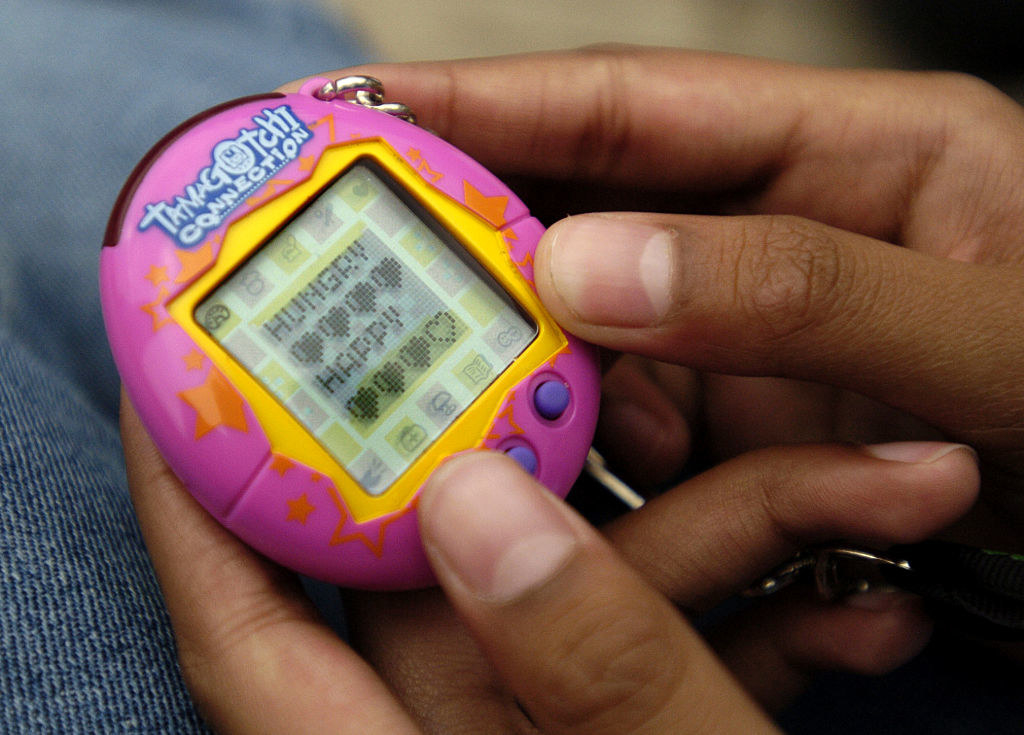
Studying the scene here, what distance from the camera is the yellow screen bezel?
0.61 metres

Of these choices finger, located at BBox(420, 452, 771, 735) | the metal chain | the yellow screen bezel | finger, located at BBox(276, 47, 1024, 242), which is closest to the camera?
finger, located at BBox(420, 452, 771, 735)

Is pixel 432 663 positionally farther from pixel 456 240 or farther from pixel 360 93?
pixel 360 93

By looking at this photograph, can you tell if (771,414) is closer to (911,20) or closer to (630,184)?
(630,184)

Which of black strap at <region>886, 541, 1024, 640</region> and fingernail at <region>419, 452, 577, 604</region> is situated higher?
fingernail at <region>419, 452, 577, 604</region>

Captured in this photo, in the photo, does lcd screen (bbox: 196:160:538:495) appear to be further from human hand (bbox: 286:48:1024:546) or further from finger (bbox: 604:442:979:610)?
finger (bbox: 604:442:979:610)

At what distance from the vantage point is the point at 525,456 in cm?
65

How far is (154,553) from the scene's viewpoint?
665mm

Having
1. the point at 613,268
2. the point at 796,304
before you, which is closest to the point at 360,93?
the point at 613,268

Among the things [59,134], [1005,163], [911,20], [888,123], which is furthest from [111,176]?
[911,20]

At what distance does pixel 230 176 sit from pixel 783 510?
531 millimetres

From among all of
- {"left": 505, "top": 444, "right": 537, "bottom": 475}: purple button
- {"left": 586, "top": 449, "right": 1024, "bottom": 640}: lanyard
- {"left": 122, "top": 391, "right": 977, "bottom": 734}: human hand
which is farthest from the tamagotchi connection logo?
{"left": 586, "top": 449, "right": 1024, "bottom": 640}: lanyard

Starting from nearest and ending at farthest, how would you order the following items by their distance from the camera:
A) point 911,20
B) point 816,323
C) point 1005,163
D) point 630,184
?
point 816,323, point 1005,163, point 630,184, point 911,20

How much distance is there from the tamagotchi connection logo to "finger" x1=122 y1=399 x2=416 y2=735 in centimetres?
18

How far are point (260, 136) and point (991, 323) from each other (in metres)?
0.59
